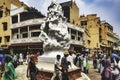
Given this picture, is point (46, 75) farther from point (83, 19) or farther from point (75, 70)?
point (83, 19)

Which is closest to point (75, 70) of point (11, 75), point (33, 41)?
point (11, 75)

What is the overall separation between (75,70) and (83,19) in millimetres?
37569

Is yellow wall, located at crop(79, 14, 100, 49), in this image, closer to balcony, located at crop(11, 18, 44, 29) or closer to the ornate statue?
balcony, located at crop(11, 18, 44, 29)

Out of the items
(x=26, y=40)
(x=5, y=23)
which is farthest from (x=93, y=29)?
(x=5, y=23)

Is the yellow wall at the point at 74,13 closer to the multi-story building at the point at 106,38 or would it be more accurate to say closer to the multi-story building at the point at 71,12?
the multi-story building at the point at 71,12

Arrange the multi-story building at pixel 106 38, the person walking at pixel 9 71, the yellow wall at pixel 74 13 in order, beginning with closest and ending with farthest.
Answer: the person walking at pixel 9 71 → the yellow wall at pixel 74 13 → the multi-story building at pixel 106 38

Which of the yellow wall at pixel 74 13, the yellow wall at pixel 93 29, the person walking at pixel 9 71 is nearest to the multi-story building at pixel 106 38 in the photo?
the yellow wall at pixel 93 29

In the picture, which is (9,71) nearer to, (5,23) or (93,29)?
(5,23)

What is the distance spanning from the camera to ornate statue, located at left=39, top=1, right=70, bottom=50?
12.1 meters

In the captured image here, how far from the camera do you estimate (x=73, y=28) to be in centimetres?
3859

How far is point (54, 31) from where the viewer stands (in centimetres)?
1213

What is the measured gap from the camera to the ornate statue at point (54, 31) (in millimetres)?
12125

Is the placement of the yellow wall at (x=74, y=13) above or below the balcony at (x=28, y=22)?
above

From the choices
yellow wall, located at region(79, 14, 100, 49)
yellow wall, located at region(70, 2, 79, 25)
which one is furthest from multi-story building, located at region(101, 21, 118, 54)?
yellow wall, located at region(70, 2, 79, 25)
